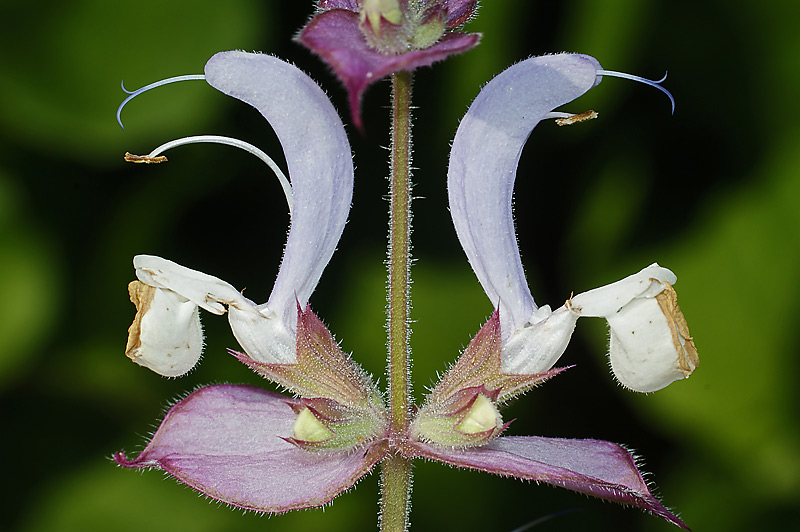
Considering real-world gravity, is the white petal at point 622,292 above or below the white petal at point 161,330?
above

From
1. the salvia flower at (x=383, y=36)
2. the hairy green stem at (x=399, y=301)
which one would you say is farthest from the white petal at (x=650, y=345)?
the salvia flower at (x=383, y=36)

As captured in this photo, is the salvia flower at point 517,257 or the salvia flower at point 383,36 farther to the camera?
the salvia flower at point 517,257

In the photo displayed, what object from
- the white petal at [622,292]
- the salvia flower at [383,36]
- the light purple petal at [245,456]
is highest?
the salvia flower at [383,36]

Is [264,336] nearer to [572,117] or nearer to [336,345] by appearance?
[336,345]

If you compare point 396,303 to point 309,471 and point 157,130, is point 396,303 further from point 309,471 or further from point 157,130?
point 157,130

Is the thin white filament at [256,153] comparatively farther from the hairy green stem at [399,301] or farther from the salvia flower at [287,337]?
the hairy green stem at [399,301]

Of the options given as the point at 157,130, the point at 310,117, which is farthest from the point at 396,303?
the point at 157,130
